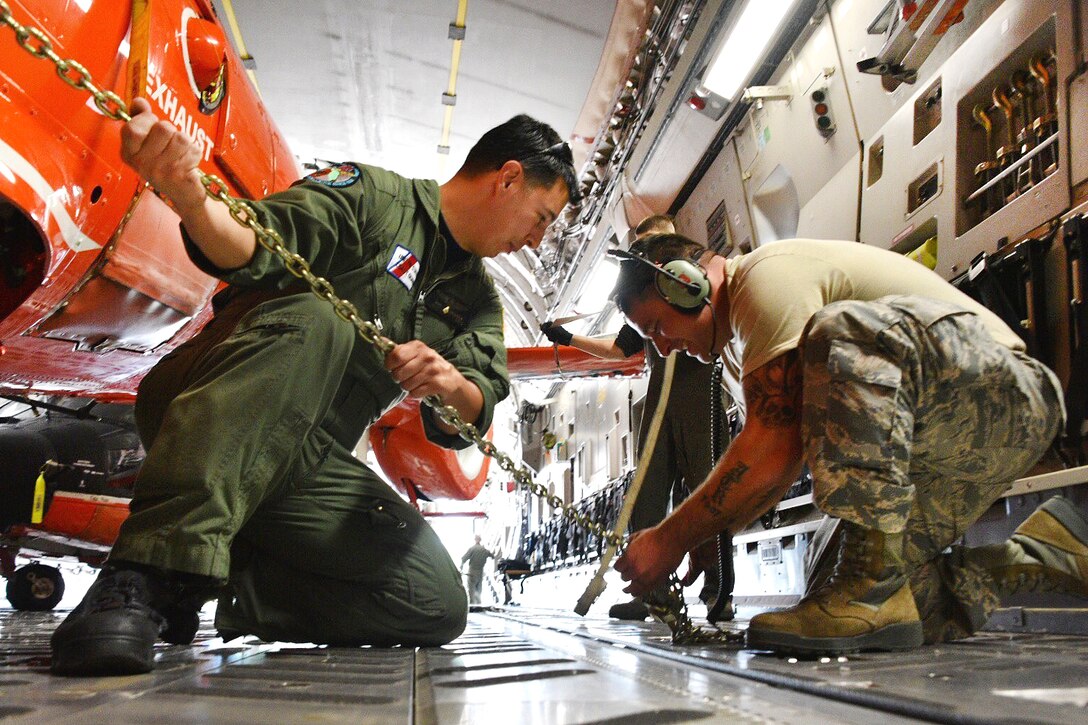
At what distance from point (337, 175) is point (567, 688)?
1.21m

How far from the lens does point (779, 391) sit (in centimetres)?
151

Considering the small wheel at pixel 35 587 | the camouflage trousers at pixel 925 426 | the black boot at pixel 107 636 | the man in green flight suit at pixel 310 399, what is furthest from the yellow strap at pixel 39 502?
the camouflage trousers at pixel 925 426

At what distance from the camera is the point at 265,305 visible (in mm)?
1427

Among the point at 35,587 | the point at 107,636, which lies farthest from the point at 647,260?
the point at 35,587

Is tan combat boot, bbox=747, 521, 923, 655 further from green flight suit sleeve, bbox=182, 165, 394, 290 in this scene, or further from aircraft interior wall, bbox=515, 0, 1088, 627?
green flight suit sleeve, bbox=182, 165, 394, 290

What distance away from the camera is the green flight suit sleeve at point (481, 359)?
189cm

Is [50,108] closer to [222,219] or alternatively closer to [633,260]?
[222,219]

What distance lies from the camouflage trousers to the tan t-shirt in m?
0.09

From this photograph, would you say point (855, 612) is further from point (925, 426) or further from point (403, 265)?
point (403, 265)

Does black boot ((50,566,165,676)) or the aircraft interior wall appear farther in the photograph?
the aircraft interior wall

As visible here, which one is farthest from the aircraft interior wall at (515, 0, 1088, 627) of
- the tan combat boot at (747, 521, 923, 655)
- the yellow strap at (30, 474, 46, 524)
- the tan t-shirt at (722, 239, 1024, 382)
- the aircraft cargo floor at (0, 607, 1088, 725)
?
the yellow strap at (30, 474, 46, 524)

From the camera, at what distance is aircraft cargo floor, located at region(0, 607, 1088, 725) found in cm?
68

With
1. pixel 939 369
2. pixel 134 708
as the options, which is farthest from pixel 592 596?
pixel 134 708

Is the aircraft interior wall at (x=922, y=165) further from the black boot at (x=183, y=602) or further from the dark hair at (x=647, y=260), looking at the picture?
the black boot at (x=183, y=602)
